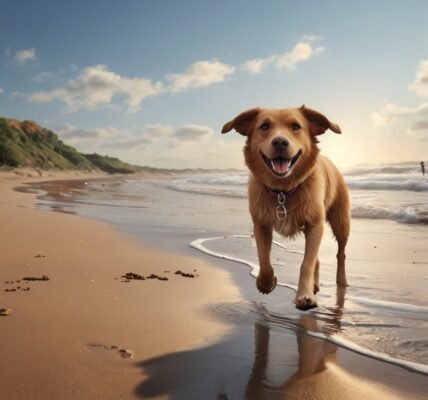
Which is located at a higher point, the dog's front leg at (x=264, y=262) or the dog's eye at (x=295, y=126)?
the dog's eye at (x=295, y=126)

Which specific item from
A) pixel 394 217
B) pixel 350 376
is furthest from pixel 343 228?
pixel 394 217

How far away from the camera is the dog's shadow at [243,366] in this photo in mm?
2436

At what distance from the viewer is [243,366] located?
2.78 meters

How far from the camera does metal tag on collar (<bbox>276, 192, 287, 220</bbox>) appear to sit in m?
4.33

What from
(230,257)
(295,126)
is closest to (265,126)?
(295,126)

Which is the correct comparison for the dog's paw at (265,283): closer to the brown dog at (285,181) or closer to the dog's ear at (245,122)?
the brown dog at (285,181)

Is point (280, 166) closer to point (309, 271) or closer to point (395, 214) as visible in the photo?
point (309, 271)

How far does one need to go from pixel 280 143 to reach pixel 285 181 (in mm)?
532

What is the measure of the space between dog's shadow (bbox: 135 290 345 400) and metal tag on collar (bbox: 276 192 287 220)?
3.67ft

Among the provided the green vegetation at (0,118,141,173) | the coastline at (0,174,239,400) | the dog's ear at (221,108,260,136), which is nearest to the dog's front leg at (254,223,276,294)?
the coastline at (0,174,239,400)

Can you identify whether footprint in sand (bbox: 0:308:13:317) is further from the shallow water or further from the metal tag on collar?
the metal tag on collar

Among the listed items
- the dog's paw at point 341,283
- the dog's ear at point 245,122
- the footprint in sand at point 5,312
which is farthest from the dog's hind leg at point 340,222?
the footprint in sand at point 5,312

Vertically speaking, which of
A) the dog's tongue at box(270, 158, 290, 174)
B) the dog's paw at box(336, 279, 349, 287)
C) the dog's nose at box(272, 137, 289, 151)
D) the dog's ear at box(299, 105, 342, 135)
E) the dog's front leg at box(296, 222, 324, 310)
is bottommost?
the dog's paw at box(336, 279, 349, 287)

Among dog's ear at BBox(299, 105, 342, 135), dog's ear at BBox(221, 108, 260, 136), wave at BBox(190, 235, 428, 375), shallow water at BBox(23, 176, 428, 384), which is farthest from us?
dog's ear at BBox(221, 108, 260, 136)
